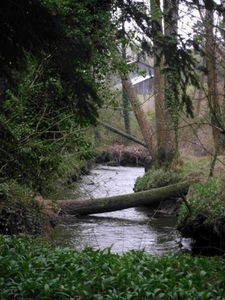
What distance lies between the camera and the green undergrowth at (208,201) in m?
13.6

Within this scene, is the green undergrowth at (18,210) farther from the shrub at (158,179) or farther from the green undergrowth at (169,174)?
the shrub at (158,179)

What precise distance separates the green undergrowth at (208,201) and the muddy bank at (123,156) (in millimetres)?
21684

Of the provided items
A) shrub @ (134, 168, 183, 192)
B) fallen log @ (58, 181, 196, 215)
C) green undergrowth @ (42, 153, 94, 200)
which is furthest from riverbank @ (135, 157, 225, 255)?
shrub @ (134, 168, 183, 192)

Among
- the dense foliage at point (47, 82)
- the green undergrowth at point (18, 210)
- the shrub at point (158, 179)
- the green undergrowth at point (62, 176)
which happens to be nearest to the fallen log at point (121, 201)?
the shrub at point (158, 179)

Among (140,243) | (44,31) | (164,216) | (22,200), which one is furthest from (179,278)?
(164,216)

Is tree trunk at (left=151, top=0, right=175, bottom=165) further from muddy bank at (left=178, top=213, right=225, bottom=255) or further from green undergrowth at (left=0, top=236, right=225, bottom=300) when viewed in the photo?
green undergrowth at (left=0, top=236, right=225, bottom=300)

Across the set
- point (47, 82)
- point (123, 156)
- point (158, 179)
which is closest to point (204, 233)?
point (47, 82)

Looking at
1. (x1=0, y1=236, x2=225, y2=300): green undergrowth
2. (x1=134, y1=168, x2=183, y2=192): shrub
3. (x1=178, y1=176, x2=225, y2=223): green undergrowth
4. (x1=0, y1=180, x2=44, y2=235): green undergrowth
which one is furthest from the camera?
(x1=134, y1=168, x2=183, y2=192): shrub

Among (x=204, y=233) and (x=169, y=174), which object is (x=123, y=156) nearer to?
(x=169, y=174)

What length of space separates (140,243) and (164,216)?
5240mm

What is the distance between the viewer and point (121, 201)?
1805 centimetres

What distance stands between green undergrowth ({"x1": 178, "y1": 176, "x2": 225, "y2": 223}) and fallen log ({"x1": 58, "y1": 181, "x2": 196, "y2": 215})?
0.83m

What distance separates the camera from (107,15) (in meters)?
11.8

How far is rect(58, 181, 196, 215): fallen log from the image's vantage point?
1703cm
